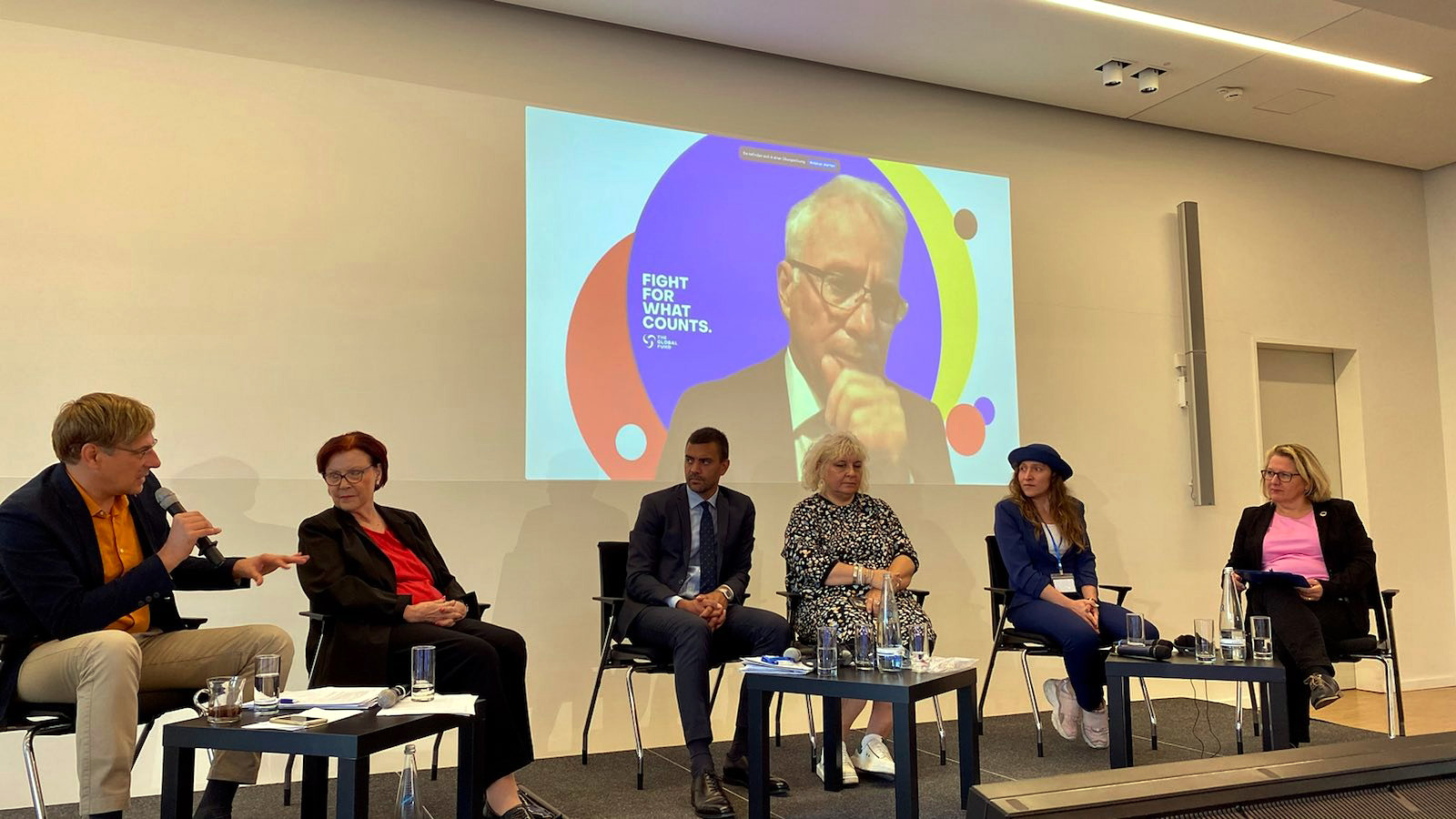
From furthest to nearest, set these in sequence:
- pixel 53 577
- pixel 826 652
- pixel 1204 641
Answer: pixel 1204 641 → pixel 826 652 → pixel 53 577

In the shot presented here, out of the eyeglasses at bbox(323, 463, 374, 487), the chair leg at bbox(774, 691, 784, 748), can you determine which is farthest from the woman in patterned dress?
the eyeglasses at bbox(323, 463, 374, 487)

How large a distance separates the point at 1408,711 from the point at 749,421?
364 cm

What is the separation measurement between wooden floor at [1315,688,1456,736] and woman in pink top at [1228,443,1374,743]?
1123 millimetres

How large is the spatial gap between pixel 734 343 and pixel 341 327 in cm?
161

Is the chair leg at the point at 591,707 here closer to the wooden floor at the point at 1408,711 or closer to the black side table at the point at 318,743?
the black side table at the point at 318,743

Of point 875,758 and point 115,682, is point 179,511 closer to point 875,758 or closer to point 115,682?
point 115,682

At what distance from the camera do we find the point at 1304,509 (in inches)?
167

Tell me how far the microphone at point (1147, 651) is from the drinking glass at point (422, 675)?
2.10 metres

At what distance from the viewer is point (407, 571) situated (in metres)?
3.33

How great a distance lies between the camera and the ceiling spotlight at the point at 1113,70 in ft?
16.6

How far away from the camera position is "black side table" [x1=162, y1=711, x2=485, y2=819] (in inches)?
79.4

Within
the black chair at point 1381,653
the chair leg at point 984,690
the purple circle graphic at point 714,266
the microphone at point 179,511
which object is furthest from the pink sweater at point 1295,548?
the microphone at point 179,511

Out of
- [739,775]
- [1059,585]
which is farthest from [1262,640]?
[739,775]

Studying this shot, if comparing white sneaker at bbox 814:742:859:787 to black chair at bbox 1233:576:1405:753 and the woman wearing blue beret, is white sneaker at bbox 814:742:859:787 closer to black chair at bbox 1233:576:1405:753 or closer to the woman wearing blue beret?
the woman wearing blue beret
